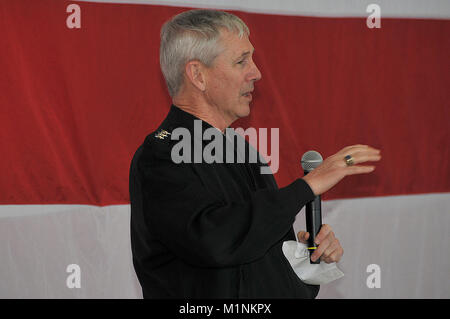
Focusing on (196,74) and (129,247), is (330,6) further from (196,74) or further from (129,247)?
(129,247)

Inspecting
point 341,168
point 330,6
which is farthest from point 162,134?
point 330,6

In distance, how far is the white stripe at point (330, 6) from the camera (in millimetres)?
1731

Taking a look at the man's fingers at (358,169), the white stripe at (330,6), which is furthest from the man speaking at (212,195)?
the white stripe at (330,6)

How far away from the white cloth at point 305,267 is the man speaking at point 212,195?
23 mm

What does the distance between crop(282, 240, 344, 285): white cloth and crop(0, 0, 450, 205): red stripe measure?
2.65 feet

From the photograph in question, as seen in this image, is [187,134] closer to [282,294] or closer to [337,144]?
[282,294]

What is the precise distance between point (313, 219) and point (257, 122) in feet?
2.91

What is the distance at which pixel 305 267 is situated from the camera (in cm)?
105

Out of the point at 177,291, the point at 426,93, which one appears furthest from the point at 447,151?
the point at 177,291

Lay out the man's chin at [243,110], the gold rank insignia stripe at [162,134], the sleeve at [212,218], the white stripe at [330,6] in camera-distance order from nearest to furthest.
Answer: the sleeve at [212,218] < the gold rank insignia stripe at [162,134] < the man's chin at [243,110] < the white stripe at [330,6]

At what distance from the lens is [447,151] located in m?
2.01

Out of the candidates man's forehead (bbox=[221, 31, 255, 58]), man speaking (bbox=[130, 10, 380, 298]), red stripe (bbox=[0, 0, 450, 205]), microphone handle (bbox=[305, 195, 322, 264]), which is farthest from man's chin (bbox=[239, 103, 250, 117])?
red stripe (bbox=[0, 0, 450, 205])

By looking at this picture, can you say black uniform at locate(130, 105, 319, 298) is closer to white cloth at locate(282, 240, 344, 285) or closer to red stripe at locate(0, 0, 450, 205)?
white cloth at locate(282, 240, 344, 285)

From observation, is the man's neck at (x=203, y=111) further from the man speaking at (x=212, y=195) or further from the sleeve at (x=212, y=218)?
the sleeve at (x=212, y=218)
